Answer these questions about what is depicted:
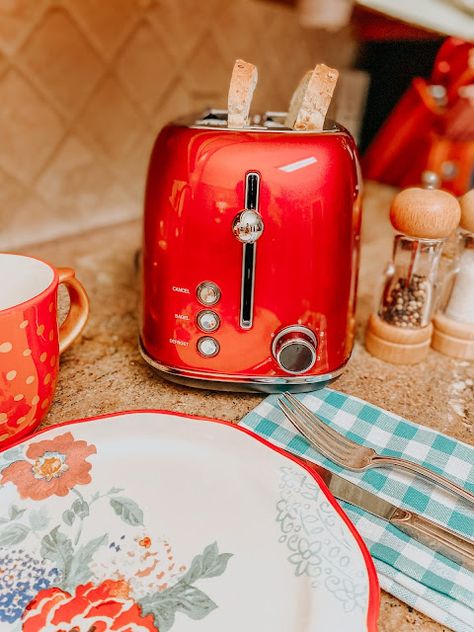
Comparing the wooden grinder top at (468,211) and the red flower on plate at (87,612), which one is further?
the wooden grinder top at (468,211)

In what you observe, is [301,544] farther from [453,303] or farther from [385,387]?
[453,303]

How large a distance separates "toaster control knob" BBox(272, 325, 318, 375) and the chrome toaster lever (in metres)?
0.04

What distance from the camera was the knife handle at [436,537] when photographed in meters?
0.40

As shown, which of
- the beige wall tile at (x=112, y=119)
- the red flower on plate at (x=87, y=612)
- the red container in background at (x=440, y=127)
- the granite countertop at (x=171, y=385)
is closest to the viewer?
the red flower on plate at (x=87, y=612)

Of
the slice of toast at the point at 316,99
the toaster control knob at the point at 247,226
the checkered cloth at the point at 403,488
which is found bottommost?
the checkered cloth at the point at 403,488

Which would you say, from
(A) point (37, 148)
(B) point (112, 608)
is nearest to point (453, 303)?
(B) point (112, 608)

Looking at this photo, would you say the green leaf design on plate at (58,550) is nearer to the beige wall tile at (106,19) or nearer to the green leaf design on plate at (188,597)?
the green leaf design on plate at (188,597)

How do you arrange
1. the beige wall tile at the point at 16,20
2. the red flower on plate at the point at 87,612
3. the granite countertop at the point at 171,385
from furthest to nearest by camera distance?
the beige wall tile at the point at 16,20, the granite countertop at the point at 171,385, the red flower on plate at the point at 87,612

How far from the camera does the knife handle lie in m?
0.40

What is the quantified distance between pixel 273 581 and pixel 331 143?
377 millimetres

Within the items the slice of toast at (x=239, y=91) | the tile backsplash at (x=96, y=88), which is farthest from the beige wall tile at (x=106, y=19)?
the slice of toast at (x=239, y=91)

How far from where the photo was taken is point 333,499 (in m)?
0.41

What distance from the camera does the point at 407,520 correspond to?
42cm

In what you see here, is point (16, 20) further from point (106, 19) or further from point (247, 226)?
point (247, 226)
